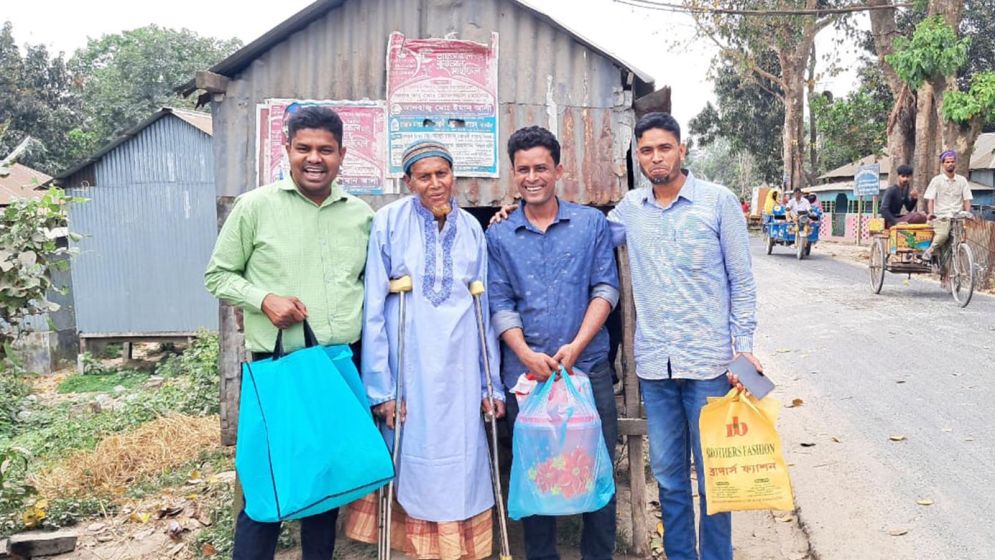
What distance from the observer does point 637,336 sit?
10.9 ft

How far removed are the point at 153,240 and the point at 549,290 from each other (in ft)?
38.6

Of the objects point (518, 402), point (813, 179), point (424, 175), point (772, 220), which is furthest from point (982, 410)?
point (813, 179)

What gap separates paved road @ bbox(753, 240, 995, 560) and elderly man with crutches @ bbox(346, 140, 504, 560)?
1924mm

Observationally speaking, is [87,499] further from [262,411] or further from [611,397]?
[611,397]

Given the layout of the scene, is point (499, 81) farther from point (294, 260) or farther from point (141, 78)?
point (141, 78)

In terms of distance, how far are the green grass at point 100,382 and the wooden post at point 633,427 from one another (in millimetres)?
9883

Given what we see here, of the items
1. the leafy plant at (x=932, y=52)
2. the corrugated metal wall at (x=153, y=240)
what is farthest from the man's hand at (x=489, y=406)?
the leafy plant at (x=932, y=52)

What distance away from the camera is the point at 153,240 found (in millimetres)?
13133

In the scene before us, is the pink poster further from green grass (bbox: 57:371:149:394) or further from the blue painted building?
the blue painted building

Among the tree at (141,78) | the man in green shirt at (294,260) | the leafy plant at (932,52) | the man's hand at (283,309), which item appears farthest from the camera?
the tree at (141,78)

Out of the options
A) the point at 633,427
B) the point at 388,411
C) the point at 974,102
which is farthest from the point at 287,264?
the point at 974,102

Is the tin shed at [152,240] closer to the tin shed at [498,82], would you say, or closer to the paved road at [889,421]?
the tin shed at [498,82]

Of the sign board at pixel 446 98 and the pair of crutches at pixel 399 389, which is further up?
the sign board at pixel 446 98

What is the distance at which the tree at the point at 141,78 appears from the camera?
31.3 m
